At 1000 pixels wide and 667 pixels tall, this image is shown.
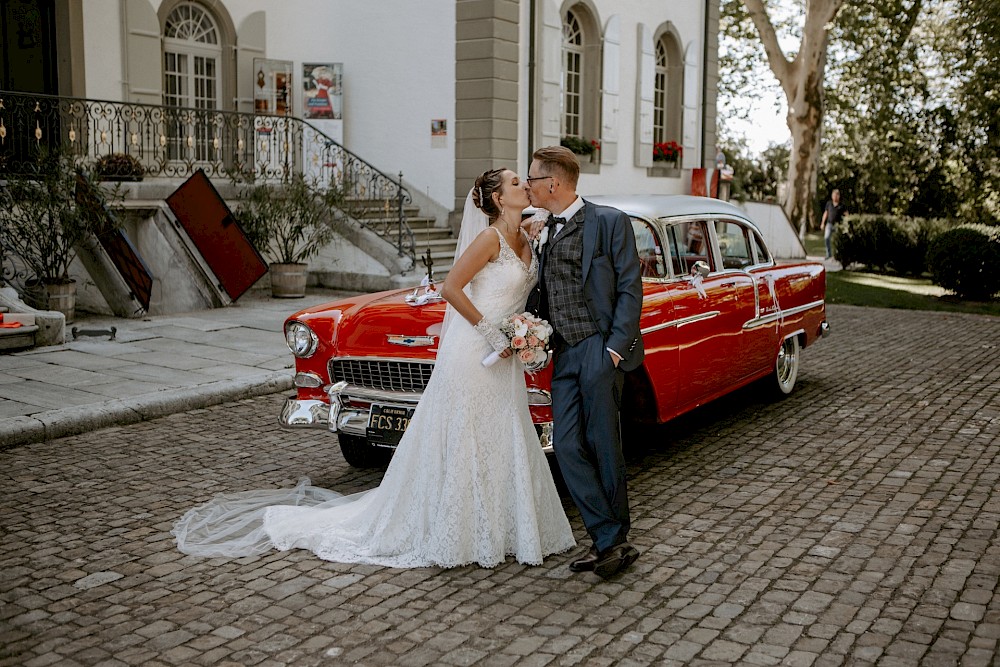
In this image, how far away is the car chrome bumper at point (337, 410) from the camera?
5.62 m

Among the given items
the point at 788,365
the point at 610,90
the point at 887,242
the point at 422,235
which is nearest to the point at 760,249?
the point at 788,365

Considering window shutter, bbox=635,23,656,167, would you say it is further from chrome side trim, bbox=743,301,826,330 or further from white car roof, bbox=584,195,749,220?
white car roof, bbox=584,195,749,220

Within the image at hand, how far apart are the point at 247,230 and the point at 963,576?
10959 mm

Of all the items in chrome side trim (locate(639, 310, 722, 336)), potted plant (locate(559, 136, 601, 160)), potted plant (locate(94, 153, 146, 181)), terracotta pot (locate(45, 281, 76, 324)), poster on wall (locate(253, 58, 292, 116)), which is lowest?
terracotta pot (locate(45, 281, 76, 324))

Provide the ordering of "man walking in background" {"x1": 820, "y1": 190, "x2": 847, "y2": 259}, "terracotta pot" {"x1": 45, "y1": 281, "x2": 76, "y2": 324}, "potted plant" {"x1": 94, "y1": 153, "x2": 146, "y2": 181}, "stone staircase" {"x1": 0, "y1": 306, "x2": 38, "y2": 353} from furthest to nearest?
"man walking in background" {"x1": 820, "y1": 190, "x2": 847, "y2": 259} < "potted plant" {"x1": 94, "y1": 153, "x2": 146, "y2": 181} < "terracotta pot" {"x1": 45, "y1": 281, "x2": 76, "y2": 324} < "stone staircase" {"x1": 0, "y1": 306, "x2": 38, "y2": 353}

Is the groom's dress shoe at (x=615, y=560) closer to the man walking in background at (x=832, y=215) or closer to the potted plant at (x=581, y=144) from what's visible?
the potted plant at (x=581, y=144)

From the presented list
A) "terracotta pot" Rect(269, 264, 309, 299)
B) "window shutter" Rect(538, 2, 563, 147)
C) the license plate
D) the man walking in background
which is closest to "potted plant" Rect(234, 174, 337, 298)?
"terracotta pot" Rect(269, 264, 309, 299)

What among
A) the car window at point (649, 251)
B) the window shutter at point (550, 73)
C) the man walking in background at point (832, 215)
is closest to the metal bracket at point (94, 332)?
the car window at point (649, 251)

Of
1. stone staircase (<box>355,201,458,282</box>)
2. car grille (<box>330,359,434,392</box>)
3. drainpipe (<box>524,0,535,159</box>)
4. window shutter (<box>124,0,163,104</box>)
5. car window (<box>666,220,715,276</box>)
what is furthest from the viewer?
drainpipe (<box>524,0,535,159</box>)

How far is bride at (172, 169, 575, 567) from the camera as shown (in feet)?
15.5

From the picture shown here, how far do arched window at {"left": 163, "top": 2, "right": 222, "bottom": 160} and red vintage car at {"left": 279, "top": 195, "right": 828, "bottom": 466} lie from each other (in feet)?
33.0

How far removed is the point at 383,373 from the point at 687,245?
2.38 meters

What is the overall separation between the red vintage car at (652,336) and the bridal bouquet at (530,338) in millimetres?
742

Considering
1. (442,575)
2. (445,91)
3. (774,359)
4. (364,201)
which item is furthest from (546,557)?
(445,91)
